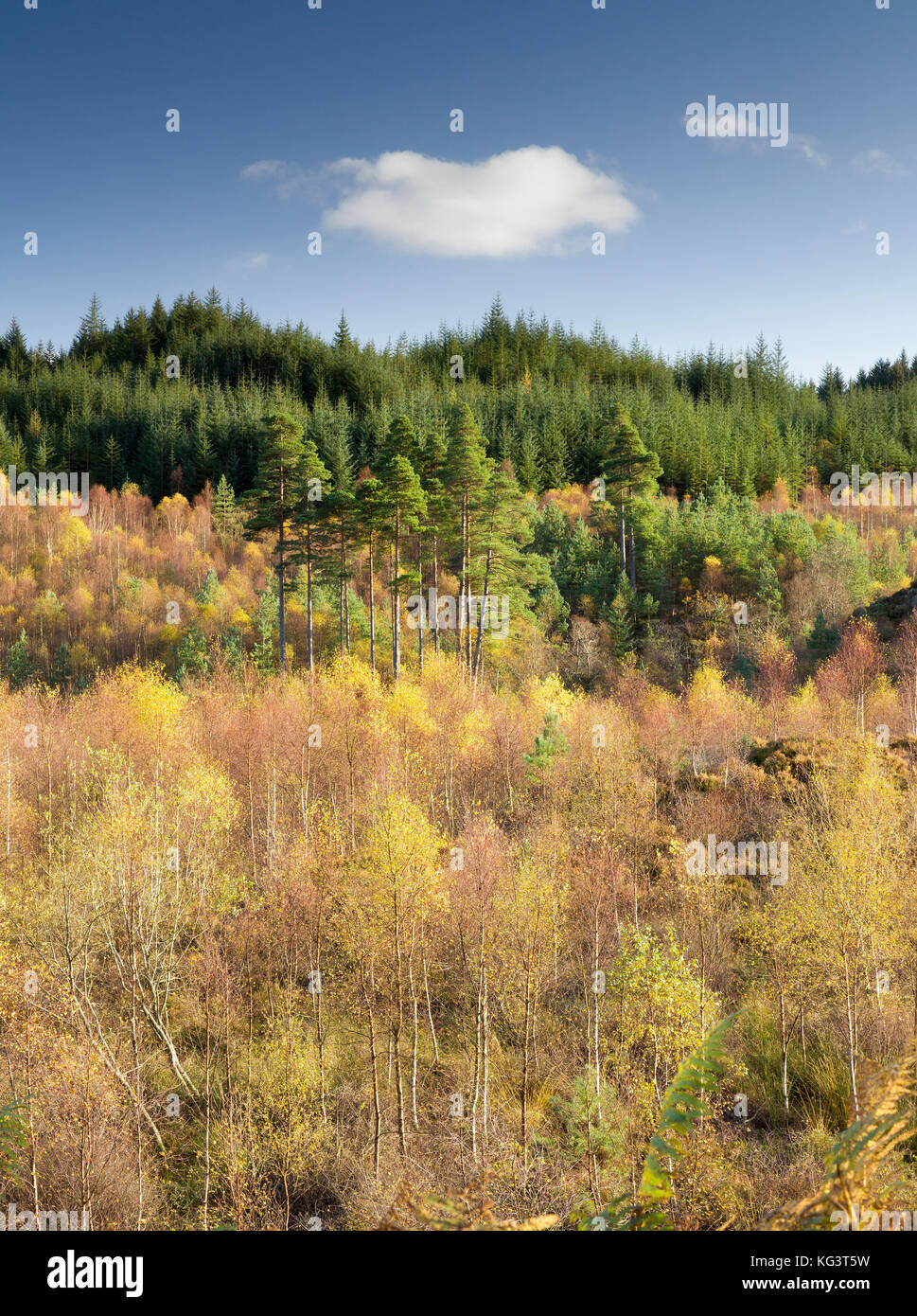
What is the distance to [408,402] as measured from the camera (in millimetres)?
102625

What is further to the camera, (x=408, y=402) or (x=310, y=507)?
(x=408, y=402)

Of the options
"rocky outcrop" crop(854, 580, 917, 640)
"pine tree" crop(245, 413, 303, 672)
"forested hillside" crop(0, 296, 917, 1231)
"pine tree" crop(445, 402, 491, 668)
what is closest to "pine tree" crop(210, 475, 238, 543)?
"forested hillside" crop(0, 296, 917, 1231)

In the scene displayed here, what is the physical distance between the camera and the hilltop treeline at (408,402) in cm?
9325

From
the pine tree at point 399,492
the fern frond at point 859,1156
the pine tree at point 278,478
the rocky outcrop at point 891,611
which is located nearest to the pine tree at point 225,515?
the pine tree at point 278,478

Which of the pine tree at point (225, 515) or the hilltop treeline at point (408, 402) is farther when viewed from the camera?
the hilltop treeline at point (408, 402)

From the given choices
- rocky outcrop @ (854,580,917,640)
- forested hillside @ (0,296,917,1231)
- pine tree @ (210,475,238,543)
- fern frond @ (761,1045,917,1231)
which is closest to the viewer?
fern frond @ (761,1045,917,1231)

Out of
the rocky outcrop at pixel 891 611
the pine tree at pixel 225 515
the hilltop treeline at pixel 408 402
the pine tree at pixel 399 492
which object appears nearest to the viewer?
the pine tree at pixel 399 492

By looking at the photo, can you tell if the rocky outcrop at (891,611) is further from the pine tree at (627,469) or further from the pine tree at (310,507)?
the pine tree at (310,507)

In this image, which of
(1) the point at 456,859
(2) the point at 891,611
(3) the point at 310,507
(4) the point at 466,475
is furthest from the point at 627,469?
(1) the point at 456,859

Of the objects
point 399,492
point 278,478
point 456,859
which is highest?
point 278,478

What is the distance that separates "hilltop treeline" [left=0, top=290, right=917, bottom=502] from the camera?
93250 mm

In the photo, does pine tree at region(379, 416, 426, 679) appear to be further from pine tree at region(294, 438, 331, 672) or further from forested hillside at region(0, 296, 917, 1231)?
pine tree at region(294, 438, 331, 672)

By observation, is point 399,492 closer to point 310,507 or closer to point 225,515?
point 310,507
